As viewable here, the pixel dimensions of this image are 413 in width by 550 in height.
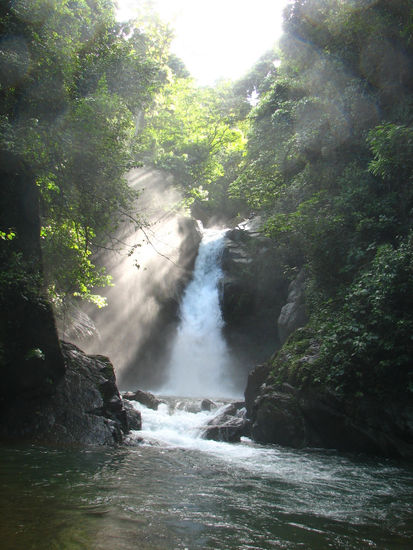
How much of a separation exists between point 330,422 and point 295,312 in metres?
7.09

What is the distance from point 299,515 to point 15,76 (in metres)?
10.7

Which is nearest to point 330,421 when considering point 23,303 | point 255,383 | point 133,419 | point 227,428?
point 227,428

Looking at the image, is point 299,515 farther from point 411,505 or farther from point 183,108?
point 183,108

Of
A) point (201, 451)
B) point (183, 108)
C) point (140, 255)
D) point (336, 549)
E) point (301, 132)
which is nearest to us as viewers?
point (336, 549)

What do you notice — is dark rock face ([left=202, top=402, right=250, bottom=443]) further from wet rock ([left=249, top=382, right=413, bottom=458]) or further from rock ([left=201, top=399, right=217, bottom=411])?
rock ([left=201, top=399, right=217, bottom=411])

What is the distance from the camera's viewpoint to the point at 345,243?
12969 mm

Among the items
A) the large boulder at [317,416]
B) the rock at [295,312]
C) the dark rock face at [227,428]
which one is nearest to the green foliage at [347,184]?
the large boulder at [317,416]

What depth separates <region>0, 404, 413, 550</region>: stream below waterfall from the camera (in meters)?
3.38

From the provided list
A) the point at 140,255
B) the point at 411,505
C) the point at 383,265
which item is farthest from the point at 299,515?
the point at 140,255

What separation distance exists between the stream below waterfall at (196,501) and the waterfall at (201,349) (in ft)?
45.1

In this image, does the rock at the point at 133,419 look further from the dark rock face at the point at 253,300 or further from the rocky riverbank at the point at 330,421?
the dark rock face at the point at 253,300

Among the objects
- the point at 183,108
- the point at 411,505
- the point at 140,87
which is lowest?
the point at 411,505

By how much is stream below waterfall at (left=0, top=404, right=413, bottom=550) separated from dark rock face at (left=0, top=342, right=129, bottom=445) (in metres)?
0.80

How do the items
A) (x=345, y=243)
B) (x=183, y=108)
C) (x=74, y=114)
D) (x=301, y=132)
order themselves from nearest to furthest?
(x=74, y=114)
(x=345, y=243)
(x=301, y=132)
(x=183, y=108)
